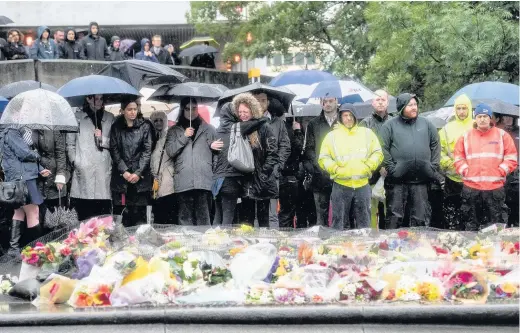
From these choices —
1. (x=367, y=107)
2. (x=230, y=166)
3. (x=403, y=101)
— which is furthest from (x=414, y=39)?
(x=230, y=166)

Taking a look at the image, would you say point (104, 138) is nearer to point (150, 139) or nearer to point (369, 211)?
point (150, 139)

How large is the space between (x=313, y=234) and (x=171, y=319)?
2.95 meters

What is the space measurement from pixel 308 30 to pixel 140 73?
16052 millimetres

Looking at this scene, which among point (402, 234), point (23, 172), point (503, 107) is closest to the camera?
point (402, 234)

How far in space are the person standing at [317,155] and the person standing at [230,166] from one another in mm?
857

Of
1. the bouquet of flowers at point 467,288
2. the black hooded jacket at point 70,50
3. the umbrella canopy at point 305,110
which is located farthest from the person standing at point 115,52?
the bouquet of flowers at point 467,288

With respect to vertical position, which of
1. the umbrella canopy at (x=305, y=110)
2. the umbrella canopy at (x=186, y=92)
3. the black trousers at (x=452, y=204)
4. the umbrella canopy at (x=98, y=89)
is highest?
the umbrella canopy at (x=98, y=89)

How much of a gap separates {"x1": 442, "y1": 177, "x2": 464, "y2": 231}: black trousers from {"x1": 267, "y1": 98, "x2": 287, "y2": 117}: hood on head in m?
2.16

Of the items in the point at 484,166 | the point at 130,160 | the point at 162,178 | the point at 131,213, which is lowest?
the point at 131,213

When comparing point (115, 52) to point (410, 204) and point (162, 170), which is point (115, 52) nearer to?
point (162, 170)

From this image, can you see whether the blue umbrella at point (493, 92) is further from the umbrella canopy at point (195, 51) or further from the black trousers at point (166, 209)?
the umbrella canopy at point (195, 51)

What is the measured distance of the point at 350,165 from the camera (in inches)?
512

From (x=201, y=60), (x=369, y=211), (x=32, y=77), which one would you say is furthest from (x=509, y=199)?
(x=201, y=60)

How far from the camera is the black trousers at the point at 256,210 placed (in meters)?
13.7
